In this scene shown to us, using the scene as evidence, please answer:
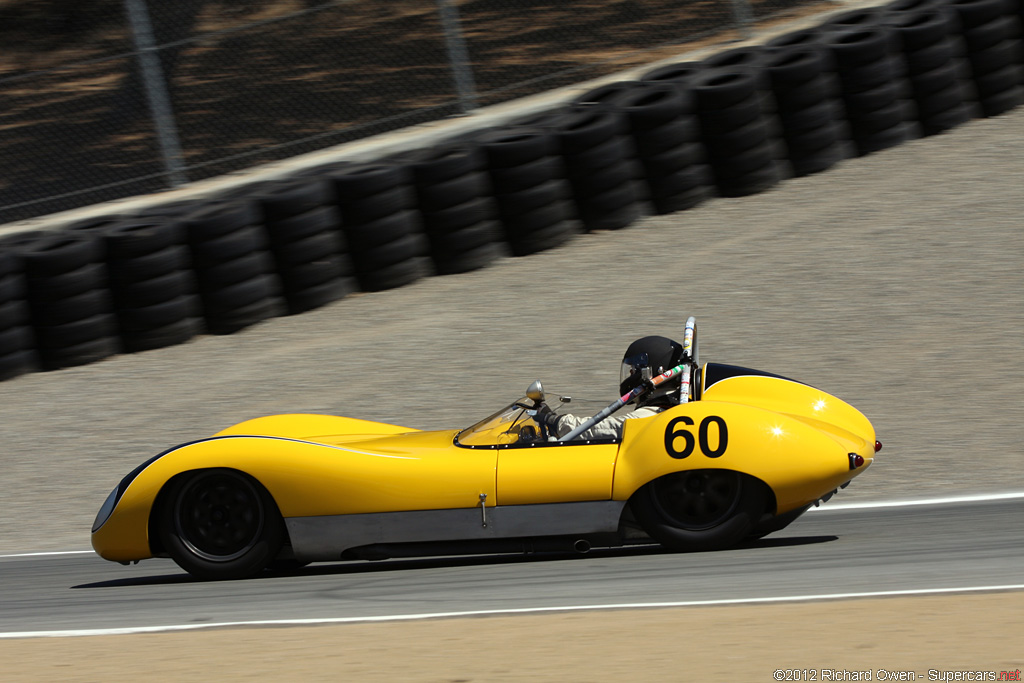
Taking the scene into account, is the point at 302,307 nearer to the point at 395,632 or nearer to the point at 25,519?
the point at 25,519

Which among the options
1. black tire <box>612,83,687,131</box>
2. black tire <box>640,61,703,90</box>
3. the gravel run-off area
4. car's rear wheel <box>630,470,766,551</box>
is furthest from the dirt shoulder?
black tire <box>640,61,703,90</box>

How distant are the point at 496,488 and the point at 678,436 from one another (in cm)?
86

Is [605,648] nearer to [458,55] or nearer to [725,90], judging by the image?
[725,90]

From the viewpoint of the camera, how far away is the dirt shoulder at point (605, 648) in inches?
161

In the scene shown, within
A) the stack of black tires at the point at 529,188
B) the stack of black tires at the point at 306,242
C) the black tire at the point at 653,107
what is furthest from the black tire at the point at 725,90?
the stack of black tires at the point at 306,242

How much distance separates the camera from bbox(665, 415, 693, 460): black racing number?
5.75 metres

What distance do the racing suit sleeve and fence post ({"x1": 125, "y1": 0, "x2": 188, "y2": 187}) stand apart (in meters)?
7.08

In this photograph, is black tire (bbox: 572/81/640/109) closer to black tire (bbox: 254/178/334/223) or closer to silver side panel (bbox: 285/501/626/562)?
black tire (bbox: 254/178/334/223)

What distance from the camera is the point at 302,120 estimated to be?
13.3 meters

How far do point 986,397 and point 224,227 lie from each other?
5.91m

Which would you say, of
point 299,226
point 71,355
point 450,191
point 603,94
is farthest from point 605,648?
point 603,94

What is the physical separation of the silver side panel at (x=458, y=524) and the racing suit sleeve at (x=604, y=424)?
37 cm

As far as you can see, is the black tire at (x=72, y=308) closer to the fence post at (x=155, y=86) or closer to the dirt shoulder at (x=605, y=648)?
the fence post at (x=155, y=86)

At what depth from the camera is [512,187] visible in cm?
1102
